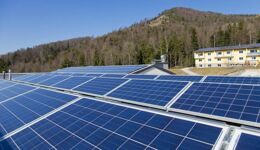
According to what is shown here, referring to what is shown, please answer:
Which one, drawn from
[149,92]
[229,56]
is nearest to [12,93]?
[149,92]

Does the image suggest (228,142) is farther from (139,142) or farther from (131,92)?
(131,92)

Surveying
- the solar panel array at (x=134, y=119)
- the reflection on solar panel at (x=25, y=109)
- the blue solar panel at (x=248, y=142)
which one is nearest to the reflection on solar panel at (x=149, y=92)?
the solar panel array at (x=134, y=119)

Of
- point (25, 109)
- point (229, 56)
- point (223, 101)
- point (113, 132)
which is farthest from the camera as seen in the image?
point (229, 56)

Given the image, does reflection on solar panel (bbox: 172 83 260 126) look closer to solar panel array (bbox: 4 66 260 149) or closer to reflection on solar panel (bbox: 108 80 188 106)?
solar panel array (bbox: 4 66 260 149)

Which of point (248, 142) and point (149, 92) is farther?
point (149, 92)

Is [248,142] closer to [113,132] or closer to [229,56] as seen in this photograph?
[113,132]

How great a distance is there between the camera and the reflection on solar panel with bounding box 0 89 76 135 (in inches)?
348

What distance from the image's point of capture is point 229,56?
72.6 metres

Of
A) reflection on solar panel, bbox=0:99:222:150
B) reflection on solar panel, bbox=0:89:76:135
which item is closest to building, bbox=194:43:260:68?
reflection on solar panel, bbox=0:89:76:135

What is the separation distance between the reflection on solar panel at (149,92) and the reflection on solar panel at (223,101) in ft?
2.35

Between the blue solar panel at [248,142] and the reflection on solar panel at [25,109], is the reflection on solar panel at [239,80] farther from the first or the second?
the reflection on solar panel at [25,109]

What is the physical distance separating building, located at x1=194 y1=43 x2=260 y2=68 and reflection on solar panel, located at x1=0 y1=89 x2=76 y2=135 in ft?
224

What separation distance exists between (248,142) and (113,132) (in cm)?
347

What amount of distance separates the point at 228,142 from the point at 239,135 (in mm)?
447
